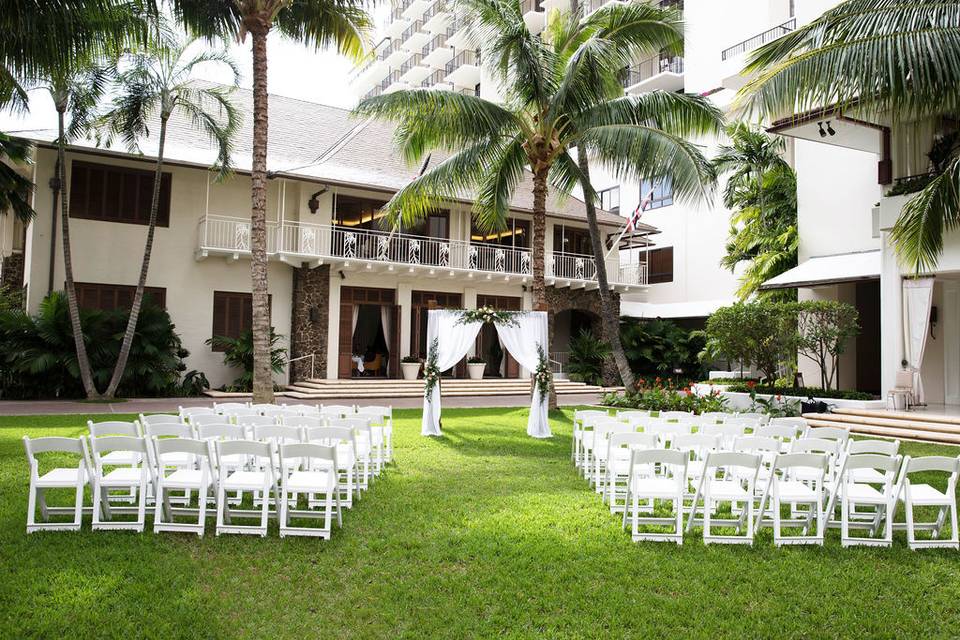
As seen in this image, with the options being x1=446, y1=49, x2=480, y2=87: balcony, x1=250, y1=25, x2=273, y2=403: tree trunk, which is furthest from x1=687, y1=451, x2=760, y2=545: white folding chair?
x1=446, y1=49, x2=480, y2=87: balcony

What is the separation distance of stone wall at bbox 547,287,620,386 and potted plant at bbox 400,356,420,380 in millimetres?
5505

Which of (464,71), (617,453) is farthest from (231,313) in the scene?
(464,71)

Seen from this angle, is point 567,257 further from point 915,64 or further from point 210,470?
point 210,470

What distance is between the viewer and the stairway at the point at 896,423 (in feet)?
40.8

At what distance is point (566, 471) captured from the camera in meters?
9.08

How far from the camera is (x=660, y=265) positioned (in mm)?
30219

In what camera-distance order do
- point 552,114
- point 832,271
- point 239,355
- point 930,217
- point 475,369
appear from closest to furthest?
point 930,217
point 552,114
point 832,271
point 239,355
point 475,369

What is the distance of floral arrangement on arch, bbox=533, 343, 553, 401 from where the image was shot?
497 inches

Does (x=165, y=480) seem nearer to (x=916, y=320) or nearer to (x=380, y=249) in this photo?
(x=916, y=320)

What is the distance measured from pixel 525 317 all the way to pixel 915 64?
7.13m

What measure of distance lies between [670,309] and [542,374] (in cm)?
1702

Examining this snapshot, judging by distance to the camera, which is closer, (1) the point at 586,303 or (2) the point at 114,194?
(2) the point at 114,194

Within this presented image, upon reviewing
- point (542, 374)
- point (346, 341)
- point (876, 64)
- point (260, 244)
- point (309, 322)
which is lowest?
point (542, 374)

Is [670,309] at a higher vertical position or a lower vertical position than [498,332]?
higher
